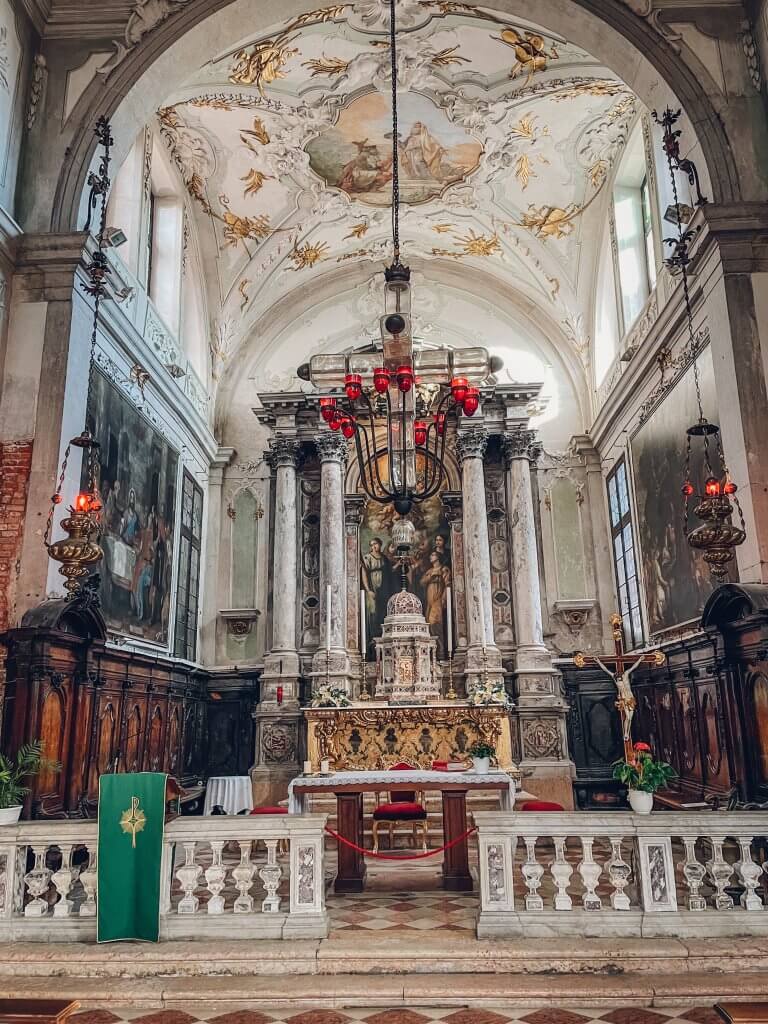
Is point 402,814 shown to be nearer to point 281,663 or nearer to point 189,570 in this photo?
point 281,663

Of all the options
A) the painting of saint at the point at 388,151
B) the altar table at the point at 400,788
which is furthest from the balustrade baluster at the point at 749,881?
the painting of saint at the point at 388,151

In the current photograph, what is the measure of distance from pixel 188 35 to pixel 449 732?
9942 millimetres

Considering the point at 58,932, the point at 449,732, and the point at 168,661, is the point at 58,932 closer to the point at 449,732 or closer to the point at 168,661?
the point at 168,661

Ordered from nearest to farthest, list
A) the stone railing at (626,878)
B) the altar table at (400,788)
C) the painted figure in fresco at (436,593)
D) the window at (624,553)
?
the stone railing at (626,878) → the altar table at (400,788) → the window at (624,553) → the painted figure in fresco at (436,593)

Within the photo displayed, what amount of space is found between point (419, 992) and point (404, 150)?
510 inches

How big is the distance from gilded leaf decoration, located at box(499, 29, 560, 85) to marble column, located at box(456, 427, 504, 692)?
5721 millimetres

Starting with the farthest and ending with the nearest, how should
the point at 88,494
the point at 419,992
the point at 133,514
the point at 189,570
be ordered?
1. the point at 189,570
2. the point at 133,514
3. the point at 88,494
4. the point at 419,992

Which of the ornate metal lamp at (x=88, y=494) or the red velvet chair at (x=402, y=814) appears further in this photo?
the red velvet chair at (x=402, y=814)

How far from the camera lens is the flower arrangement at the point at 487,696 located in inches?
496

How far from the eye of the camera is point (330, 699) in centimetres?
1269

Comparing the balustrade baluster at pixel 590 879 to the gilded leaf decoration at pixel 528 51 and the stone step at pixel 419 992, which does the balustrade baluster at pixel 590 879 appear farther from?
the gilded leaf decoration at pixel 528 51

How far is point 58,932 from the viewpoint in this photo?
18.8ft

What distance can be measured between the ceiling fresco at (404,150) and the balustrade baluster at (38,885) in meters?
9.45

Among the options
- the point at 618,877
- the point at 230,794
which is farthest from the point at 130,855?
the point at 230,794
